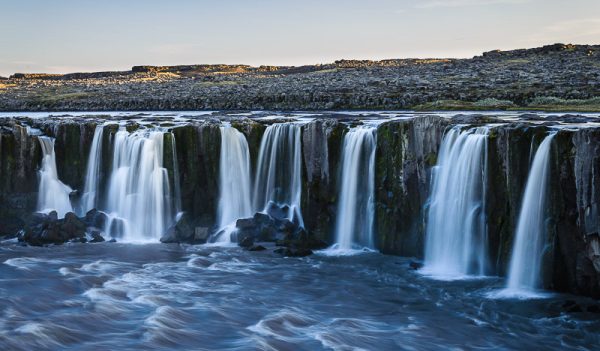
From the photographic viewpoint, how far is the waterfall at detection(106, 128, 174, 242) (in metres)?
28.6

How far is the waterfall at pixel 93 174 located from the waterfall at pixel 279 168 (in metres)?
7.13

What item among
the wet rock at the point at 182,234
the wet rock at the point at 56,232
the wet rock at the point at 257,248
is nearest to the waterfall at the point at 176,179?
the wet rock at the point at 182,234

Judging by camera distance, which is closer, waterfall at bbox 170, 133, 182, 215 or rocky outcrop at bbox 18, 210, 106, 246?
rocky outcrop at bbox 18, 210, 106, 246

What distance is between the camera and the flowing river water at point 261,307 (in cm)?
1652

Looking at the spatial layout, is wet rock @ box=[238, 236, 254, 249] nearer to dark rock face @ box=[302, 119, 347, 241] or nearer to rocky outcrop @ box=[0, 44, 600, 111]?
dark rock face @ box=[302, 119, 347, 241]

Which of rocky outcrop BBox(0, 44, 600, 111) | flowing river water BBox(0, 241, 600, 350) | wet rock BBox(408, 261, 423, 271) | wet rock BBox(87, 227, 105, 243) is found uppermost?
rocky outcrop BBox(0, 44, 600, 111)

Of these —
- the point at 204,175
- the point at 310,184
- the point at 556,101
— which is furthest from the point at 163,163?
the point at 556,101

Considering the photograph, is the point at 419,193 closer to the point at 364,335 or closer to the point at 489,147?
the point at 489,147

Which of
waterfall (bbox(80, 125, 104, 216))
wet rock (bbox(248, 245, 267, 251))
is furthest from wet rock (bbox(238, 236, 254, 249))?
waterfall (bbox(80, 125, 104, 216))

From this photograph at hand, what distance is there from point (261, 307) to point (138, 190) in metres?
12.0

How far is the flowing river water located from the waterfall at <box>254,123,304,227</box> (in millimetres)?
4115

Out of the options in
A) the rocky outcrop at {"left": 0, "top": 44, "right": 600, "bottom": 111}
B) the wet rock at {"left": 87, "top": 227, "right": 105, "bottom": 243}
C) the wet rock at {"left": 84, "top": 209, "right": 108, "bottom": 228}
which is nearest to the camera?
the wet rock at {"left": 87, "top": 227, "right": 105, "bottom": 243}

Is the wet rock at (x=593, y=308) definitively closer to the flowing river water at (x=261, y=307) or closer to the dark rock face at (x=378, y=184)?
the flowing river water at (x=261, y=307)

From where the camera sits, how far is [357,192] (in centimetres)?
2622
